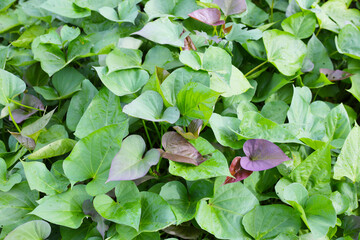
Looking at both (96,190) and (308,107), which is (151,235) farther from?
(308,107)

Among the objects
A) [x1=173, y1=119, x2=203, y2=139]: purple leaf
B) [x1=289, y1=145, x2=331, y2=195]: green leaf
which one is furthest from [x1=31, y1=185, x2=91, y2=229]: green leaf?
[x1=289, y1=145, x2=331, y2=195]: green leaf

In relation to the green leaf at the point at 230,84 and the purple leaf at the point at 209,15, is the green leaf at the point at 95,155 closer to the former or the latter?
the green leaf at the point at 230,84

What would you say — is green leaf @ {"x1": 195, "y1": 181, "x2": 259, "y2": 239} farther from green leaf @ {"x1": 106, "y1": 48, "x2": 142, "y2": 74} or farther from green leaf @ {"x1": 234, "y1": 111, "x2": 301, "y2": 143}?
green leaf @ {"x1": 106, "y1": 48, "x2": 142, "y2": 74}

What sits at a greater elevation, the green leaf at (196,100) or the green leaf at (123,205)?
the green leaf at (196,100)

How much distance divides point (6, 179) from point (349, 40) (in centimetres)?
135

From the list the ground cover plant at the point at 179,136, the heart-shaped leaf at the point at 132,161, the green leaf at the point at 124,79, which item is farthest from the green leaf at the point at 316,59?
the heart-shaped leaf at the point at 132,161

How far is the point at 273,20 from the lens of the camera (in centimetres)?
157

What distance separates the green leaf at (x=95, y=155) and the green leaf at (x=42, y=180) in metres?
0.07

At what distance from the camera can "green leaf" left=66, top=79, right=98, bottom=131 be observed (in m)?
1.15

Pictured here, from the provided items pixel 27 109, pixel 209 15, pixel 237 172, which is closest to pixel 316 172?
pixel 237 172

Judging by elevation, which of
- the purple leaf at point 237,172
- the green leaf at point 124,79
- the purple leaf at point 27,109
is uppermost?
the green leaf at point 124,79

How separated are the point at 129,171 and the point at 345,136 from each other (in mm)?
719

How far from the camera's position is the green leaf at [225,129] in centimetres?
102

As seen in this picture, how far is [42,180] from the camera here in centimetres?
98
